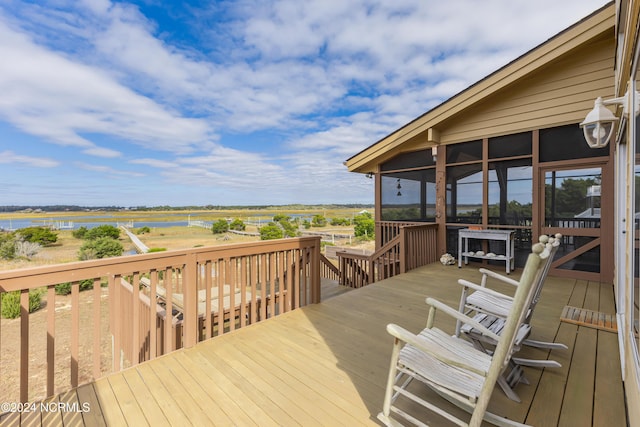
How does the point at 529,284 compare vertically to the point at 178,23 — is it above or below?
below

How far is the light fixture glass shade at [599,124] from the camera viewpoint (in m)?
2.63

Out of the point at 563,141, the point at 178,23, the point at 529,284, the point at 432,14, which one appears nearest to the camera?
the point at 529,284

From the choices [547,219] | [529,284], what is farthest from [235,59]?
[529,284]

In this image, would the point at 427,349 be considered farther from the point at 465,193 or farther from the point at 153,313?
the point at 465,193

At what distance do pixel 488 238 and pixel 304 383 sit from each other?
4.71 m

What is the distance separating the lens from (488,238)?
207 inches

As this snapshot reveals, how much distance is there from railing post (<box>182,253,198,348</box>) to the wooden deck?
11 cm

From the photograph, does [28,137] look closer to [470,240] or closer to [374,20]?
[374,20]

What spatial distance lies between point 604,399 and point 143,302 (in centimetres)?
432

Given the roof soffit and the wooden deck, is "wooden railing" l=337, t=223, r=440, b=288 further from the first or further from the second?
the wooden deck

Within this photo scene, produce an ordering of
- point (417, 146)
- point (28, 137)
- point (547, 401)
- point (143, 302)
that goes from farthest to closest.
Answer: point (28, 137) < point (417, 146) < point (143, 302) < point (547, 401)

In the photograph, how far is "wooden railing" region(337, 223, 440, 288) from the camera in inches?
214

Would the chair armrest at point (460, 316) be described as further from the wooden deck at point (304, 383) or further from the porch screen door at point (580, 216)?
the porch screen door at point (580, 216)

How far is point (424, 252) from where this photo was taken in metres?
5.90
